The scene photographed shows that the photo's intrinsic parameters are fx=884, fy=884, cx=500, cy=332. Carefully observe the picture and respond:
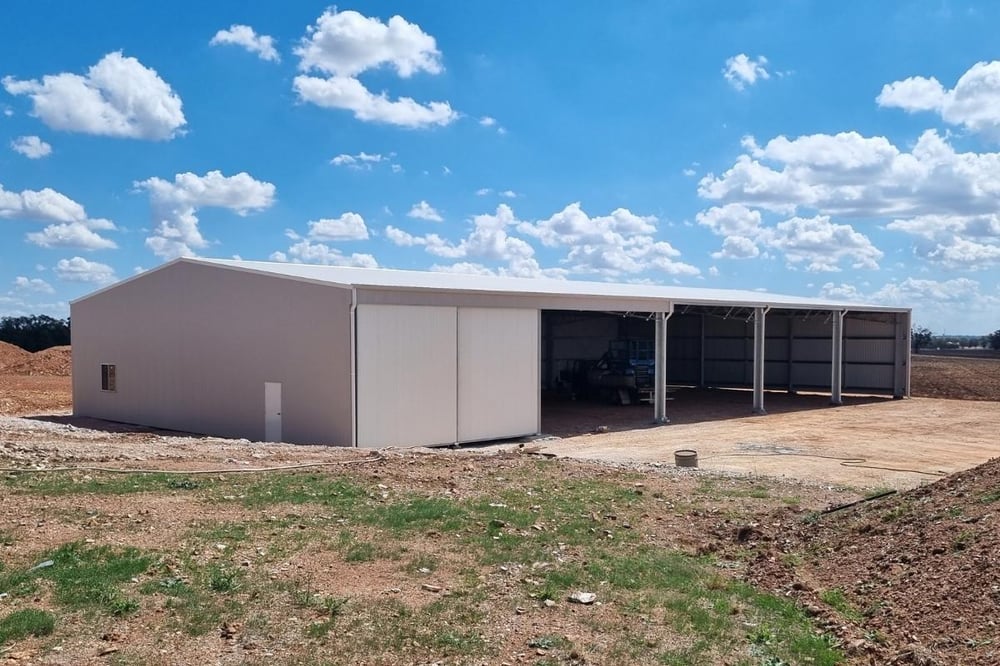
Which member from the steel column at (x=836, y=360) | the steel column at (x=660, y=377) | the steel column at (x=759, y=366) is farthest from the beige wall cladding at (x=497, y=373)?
the steel column at (x=836, y=360)

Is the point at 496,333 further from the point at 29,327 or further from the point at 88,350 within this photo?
the point at 29,327

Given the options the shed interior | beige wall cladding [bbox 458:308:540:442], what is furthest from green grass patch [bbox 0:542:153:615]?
the shed interior

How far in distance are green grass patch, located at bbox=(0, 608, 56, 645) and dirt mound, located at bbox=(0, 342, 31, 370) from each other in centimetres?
5129

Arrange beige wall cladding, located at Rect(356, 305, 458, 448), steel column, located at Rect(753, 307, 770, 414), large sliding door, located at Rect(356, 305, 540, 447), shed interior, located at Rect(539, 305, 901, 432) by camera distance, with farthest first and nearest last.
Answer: shed interior, located at Rect(539, 305, 901, 432), steel column, located at Rect(753, 307, 770, 414), large sliding door, located at Rect(356, 305, 540, 447), beige wall cladding, located at Rect(356, 305, 458, 448)

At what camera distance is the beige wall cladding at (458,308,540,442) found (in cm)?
2066

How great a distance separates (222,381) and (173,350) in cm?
253

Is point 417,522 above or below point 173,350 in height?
below

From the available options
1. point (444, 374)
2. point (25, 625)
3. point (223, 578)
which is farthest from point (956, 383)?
point (25, 625)

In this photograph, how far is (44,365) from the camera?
170 ft

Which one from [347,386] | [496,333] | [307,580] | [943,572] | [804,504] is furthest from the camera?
[496,333]

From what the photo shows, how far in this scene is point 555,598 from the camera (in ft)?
24.8

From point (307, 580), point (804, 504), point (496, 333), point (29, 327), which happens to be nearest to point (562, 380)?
point (496, 333)

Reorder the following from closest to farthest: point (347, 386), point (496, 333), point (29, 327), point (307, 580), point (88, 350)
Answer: point (307, 580) → point (347, 386) → point (496, 333) → point (88, 350) → point (29, 327)

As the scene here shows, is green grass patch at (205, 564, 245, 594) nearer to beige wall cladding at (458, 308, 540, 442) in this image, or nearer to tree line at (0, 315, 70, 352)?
beige wall cladding at (458, 308, 540, 442)
